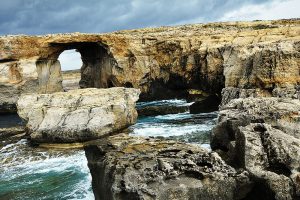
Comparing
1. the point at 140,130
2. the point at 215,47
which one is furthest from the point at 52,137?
the point at 215,47

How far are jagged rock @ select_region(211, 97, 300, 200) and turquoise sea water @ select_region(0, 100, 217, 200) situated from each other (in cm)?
519

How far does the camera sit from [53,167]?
17.1 metres

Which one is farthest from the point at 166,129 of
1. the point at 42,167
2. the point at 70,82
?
the point at 70,82

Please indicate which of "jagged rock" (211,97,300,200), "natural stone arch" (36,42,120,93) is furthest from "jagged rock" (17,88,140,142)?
"natural stone arch" (36,42,120,93)

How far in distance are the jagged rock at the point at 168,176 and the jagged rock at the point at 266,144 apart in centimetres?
60

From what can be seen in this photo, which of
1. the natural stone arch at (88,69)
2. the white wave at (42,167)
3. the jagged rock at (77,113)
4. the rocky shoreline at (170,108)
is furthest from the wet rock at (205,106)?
the white wave at (42,167)

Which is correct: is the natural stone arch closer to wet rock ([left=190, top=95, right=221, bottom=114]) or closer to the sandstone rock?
wet rock ([left=190, top=95, right=221, bottom=114])

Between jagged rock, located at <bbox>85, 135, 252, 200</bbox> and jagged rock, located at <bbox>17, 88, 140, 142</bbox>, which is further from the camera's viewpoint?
jagged rock, located at <bbox>17, 88, 140, 142</bbox>

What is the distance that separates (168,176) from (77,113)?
1393 cm

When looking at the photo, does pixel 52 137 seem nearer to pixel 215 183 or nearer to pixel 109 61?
pixel 215 183

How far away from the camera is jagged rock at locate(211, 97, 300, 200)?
27.7ft

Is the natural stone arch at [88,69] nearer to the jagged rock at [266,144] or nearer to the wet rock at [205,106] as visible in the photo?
the wet rock at [205,106]

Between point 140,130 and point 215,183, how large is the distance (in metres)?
16.8

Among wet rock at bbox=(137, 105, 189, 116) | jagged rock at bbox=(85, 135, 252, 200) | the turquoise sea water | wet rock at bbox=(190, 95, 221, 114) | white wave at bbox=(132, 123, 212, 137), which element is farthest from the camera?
wet rock at bbox=(137, 105, 189, 116)
